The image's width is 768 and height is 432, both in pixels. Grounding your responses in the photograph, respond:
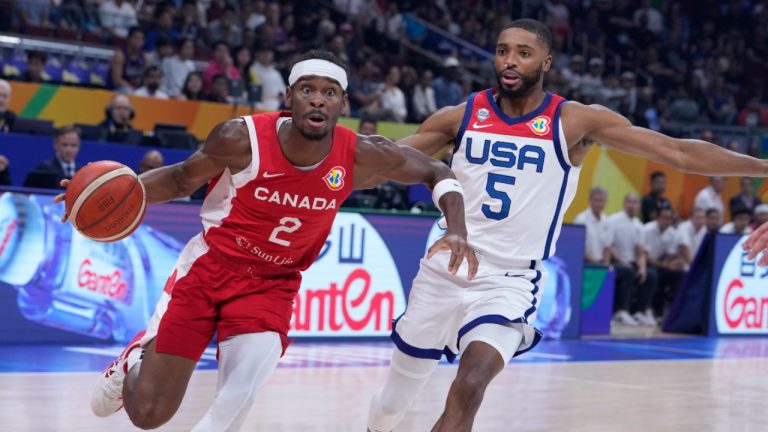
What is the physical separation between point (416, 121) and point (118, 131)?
5640mm

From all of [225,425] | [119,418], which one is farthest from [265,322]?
[119,418]

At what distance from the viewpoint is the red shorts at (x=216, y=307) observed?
207 inches

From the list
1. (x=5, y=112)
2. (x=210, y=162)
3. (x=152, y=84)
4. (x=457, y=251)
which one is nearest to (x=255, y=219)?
(x=210, y=162)

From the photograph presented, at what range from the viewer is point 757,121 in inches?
910

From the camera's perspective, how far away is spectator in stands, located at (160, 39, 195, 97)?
14.8m

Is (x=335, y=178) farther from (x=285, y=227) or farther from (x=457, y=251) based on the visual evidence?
(x=457, y=251)

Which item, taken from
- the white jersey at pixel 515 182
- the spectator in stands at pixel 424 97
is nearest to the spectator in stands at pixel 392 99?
the spectator in stands at pixel 424 97

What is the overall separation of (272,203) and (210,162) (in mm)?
335

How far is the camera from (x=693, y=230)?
16.1 meters

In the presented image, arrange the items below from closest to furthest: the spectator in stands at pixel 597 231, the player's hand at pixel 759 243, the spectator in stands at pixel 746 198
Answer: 1. the player's hand at pixel 759 243
2. the spectator in stands at pixel 597 231
3. the spectator in stands at pixel 746 198

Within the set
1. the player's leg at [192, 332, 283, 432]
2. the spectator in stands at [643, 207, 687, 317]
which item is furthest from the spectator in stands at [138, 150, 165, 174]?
the spectator in stands at [643, 207, 687, 317]

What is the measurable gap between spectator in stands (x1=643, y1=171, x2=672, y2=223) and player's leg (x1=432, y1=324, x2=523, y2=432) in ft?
36.8

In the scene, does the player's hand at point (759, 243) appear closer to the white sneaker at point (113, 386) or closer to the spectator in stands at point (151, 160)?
the white sneaker at point (113, 386)

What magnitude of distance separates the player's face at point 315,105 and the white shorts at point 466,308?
3.59 feet
